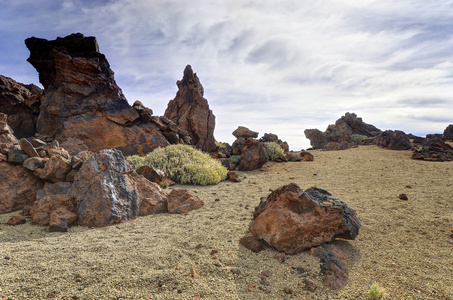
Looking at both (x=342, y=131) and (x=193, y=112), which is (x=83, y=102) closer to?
(x=193, y=112)

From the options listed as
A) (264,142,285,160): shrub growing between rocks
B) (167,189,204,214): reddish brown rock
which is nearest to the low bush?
(264,142,285,160): shrub growing between rocks

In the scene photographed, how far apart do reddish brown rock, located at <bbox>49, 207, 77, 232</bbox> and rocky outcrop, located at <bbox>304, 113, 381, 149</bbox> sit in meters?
27.4

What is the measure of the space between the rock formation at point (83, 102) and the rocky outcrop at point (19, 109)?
183 cm

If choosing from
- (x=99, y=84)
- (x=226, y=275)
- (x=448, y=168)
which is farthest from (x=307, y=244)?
(x=99, y=84)

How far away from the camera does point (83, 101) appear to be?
48.1 ft

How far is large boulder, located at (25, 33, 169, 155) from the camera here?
14344 mm

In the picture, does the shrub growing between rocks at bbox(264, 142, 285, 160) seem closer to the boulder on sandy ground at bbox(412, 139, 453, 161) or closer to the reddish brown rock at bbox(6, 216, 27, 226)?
the boulder on sandy ground at bbox(412, 139, 453, 161)

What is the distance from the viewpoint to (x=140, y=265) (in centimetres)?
357

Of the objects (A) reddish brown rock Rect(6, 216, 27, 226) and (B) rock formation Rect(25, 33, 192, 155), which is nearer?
(A) reddish brown rock Rect(6, 216, 27, 226)

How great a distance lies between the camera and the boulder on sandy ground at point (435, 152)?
1395 cm

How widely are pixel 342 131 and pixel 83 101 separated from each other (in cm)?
2580

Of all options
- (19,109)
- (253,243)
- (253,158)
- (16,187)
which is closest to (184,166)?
(253,158)

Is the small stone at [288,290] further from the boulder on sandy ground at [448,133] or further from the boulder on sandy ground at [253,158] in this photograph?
the boulder on sandy ground at [448,133]

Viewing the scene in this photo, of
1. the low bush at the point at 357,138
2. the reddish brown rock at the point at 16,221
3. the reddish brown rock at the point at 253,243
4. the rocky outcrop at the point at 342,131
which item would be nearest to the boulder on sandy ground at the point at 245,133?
the reddish brown rock at the point at 253,243
